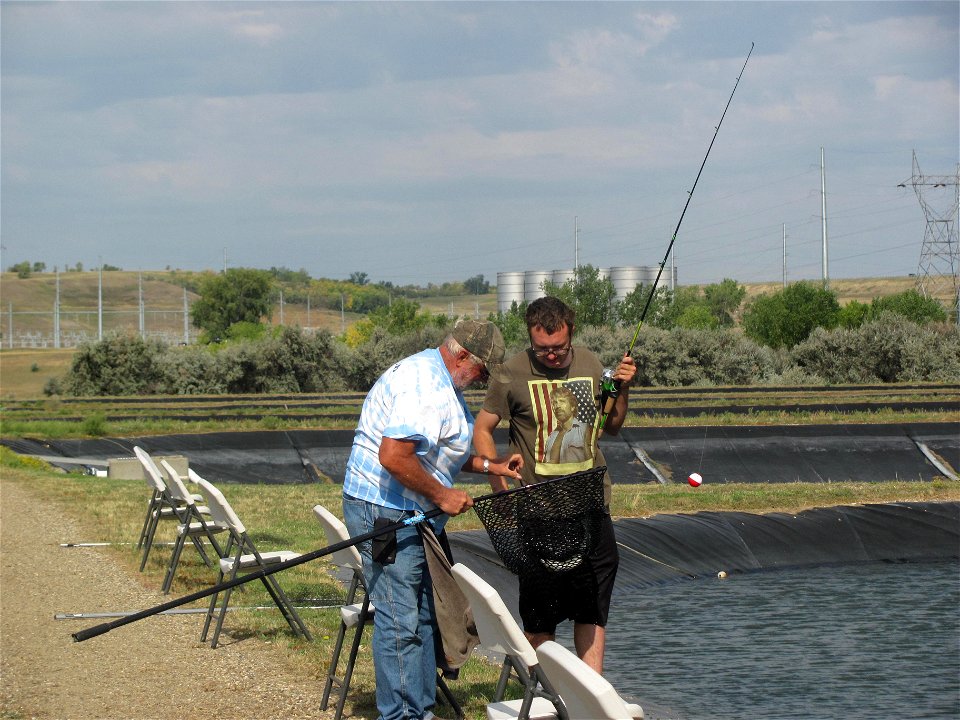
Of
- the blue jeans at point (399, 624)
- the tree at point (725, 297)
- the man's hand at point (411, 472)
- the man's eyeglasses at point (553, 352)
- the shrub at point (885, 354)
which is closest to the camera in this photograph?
the man's hand at point (411, 472)

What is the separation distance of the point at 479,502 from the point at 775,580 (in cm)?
820

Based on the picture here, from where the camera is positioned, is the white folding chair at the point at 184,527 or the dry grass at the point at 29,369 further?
the dry grass at the point at 29,369

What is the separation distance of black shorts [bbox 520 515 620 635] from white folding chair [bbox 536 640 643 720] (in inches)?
59.7

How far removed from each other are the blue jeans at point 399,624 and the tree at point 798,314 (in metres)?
57.9

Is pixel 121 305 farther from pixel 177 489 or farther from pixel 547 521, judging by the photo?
pixel 547 521

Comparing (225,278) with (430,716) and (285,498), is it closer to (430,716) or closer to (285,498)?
(285,498)

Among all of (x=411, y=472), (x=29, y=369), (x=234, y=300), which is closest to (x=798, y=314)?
(x=29, y=369)

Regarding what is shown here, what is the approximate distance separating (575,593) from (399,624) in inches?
36.9

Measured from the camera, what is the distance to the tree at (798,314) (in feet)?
203

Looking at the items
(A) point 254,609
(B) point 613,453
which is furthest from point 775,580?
(B) point 613,453

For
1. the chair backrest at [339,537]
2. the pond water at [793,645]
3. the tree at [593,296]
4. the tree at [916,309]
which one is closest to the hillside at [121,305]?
the tree at [593,296]

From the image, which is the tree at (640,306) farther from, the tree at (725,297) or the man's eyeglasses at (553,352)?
the tree at (725,297)

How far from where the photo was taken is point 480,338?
5.35m

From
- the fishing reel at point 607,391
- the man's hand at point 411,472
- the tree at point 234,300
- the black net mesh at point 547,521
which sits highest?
the tree at point 234,300
